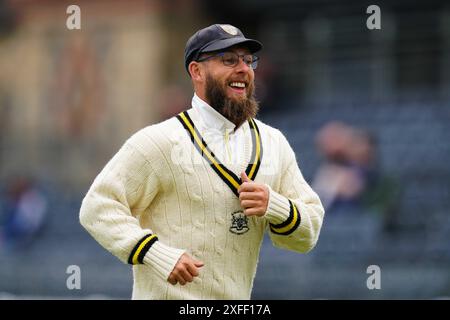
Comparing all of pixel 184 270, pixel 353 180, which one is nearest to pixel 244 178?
pixel 184 270

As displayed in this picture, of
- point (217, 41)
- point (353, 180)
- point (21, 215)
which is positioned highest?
point (217, 41)

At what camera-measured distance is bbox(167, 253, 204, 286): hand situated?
4820mm

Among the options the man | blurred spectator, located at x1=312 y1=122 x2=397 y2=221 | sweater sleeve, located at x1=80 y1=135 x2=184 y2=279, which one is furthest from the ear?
blurred spectator, located at x1=312 y1=122 x2=397 y2=221

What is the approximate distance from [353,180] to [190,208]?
700 cm

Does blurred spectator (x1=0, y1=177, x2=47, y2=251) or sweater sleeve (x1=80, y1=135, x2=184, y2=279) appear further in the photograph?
blurred spectator (x1=0, y1=177, x2=47, y2=251)

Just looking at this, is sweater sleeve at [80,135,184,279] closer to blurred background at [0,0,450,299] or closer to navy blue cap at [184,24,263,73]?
navy blue cap at [184,24,263,73]

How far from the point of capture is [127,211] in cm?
500

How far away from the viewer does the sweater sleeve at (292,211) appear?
497cm

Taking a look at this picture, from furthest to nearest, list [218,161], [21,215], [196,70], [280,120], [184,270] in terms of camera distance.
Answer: [21,215], [280,120], [196,70], [218,161], [184,270]

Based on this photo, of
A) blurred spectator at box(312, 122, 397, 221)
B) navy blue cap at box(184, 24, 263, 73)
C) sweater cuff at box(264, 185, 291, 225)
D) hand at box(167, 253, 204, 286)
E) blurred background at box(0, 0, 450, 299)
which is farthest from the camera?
blurred spectator at box(312, 122, 397, 221)

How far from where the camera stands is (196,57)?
16.9ft

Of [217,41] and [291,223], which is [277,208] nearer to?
[291,223]
